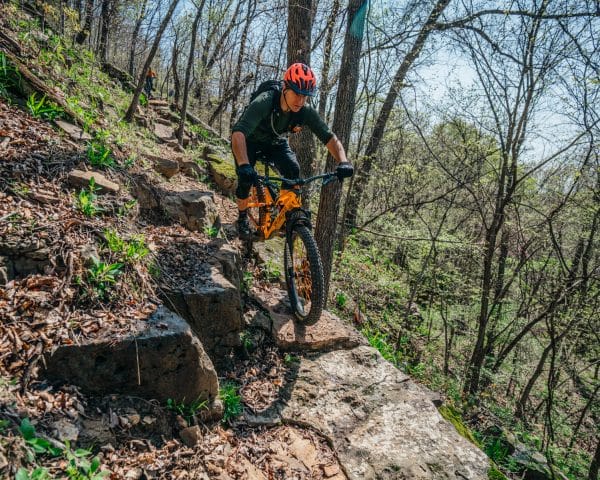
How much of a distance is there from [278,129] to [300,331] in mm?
2350

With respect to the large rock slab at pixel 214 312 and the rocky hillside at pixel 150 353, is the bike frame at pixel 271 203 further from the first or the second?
the large rock slab at pixel 214 312

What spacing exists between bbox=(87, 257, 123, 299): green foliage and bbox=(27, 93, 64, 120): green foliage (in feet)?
7.58

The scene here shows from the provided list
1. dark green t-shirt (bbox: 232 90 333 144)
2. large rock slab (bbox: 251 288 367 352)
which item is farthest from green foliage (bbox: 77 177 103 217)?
large rock slab (bbox: 251 288 367 352)

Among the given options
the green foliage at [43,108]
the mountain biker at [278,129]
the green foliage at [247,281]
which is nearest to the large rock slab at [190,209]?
the mountain biker at [278,129]

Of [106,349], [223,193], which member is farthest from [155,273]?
[223,193]

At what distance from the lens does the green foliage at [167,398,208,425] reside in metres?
2.48

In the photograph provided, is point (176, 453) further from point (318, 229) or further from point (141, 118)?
point (141, 118)

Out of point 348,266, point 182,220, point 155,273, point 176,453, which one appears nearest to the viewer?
point 176,453

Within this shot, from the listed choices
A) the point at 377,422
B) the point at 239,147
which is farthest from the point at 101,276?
the point at 377,422

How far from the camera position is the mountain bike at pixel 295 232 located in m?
3.60

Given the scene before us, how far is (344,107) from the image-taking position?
4816mm

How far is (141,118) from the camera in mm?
9102

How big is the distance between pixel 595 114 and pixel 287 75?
23.7ft

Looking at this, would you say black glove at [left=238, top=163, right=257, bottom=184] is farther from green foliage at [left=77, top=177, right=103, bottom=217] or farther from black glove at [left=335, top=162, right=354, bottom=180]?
green foliage at [left=77, top=177, right=103, bottom=217]
